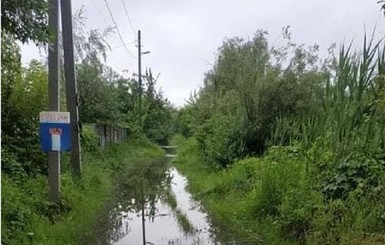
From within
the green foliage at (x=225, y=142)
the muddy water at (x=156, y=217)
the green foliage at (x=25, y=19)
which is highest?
the green foliage at (x=25, y=19)

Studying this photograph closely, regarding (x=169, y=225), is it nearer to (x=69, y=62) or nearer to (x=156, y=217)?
(x=156, y=217)

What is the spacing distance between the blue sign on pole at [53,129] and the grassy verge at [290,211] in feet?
11.1

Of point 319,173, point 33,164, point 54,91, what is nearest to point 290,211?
point 319,173

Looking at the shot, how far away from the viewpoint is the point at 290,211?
816cm

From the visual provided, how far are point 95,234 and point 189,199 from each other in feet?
15.7

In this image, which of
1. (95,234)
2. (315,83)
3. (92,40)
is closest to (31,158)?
(95,234)

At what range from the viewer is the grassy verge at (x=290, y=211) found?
682 cm

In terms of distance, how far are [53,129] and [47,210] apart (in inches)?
59.3

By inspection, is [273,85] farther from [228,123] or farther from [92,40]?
[92,40]

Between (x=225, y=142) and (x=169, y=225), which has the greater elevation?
(x=225, y=142)

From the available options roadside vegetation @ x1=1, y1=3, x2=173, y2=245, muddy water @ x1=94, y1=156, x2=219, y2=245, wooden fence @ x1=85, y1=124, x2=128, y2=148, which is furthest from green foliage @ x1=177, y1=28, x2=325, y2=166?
wooden fence @ x1=85, y1=124, x2=128, y2=148

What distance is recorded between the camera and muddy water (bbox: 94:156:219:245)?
852cm

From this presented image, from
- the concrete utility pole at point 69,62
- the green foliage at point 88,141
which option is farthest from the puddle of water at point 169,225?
the green foliage at point 88,141

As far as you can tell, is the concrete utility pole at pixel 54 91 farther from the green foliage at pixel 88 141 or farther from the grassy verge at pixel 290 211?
the green foliage at pixel 88 141
